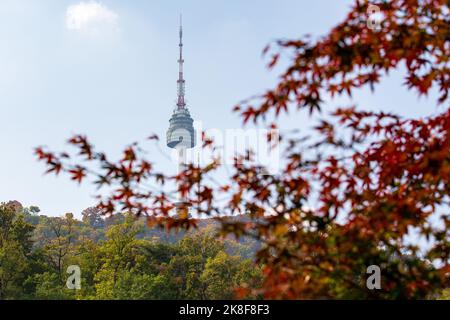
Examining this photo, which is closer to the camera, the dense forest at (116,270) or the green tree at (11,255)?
the green tree at (11,255)

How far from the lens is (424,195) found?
6.93 m

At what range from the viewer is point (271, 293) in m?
6.39

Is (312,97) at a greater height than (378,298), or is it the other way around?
(312,97)

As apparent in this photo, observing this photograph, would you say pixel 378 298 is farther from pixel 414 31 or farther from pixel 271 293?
pixel 414 31

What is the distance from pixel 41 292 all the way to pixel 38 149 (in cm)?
3553

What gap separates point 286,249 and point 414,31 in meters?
2.61

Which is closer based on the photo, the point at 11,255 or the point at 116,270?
the point at 11,255

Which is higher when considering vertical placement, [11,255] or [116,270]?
[11,255]

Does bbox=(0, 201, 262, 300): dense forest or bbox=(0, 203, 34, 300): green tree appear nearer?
bbox=(0, 203, 34, 300): green tree
